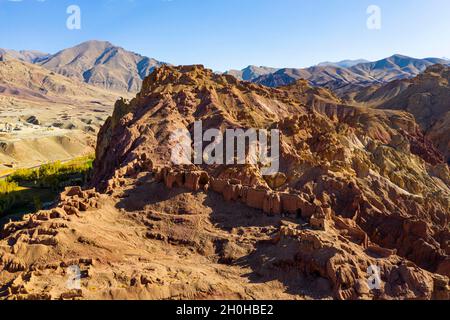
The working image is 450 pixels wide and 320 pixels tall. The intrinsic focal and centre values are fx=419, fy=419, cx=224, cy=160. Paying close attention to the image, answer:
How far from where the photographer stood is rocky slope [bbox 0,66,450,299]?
57.7 feet

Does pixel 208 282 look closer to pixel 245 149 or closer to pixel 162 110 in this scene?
pixel 245 149

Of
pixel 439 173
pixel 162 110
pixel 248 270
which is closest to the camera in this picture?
pixel 248 270

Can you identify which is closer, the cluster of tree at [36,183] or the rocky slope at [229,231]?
the rocky slope at [229,231]

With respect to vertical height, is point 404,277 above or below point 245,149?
below

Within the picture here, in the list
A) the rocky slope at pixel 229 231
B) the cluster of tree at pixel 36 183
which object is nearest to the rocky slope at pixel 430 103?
the rocky slope at pixel 229 231

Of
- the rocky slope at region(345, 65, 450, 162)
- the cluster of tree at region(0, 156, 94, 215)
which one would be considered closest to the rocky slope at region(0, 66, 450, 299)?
the cluster of tree at region(0, 156, 94, 215)

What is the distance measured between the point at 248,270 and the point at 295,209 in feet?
19.4

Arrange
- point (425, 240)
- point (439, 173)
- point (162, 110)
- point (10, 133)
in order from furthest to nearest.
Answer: point (10, 133), point (439, 173), point (162, 110), point (425, 240)

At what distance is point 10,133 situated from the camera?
331 ft

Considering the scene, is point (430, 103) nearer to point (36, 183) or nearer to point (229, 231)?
point (36, 183)

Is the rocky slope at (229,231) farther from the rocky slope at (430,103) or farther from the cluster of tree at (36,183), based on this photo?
the rocky slope at (430,103)

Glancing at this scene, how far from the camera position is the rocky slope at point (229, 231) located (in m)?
17.6

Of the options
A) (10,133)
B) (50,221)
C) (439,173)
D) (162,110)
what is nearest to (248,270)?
(50,221)
